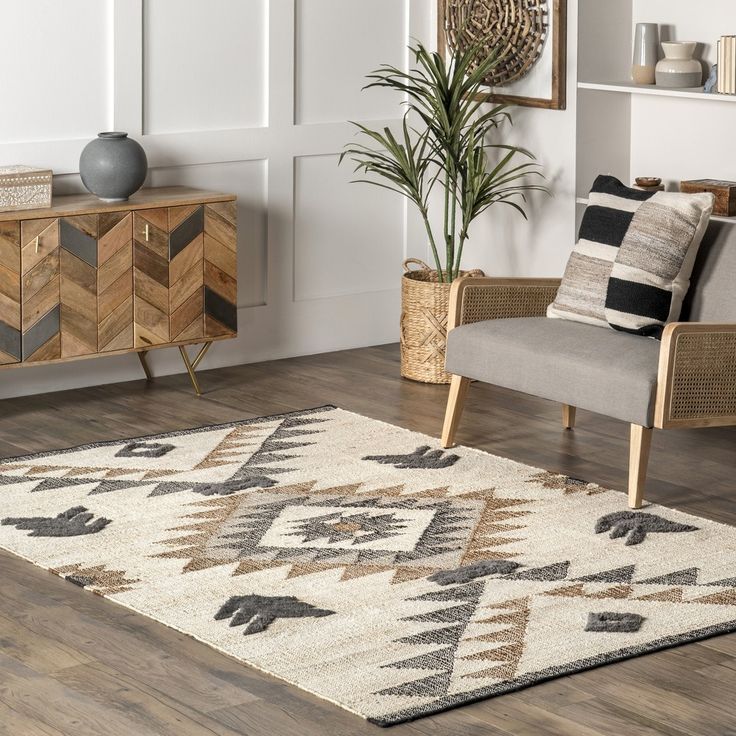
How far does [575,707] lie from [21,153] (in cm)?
314

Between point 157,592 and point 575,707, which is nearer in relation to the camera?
point 575,707

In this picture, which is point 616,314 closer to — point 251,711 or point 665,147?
point 665,147

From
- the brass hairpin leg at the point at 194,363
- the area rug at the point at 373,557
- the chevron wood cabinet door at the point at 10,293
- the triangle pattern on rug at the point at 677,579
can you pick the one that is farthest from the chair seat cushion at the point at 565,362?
the chevron wood cabinet door at the point at 10,293

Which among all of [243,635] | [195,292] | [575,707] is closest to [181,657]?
[243,635]

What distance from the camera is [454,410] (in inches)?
179

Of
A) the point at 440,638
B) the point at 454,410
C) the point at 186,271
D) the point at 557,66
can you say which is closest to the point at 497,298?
the point at 454,410

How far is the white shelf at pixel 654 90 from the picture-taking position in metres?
4.95

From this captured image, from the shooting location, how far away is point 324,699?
2.79 meters

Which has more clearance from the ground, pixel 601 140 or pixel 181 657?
pixel 601 140

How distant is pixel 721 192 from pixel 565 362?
121 cm

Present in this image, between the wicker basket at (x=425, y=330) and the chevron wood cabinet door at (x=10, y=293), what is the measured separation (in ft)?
5.03

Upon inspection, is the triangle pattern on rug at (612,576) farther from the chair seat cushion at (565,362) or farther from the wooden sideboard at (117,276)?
the wooden sideboard at (117,276)

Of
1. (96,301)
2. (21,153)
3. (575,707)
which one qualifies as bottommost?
(575,707)

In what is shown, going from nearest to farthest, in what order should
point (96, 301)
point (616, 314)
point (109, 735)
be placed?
point (109, 735)
point (616, 314)
point (96, 301)
